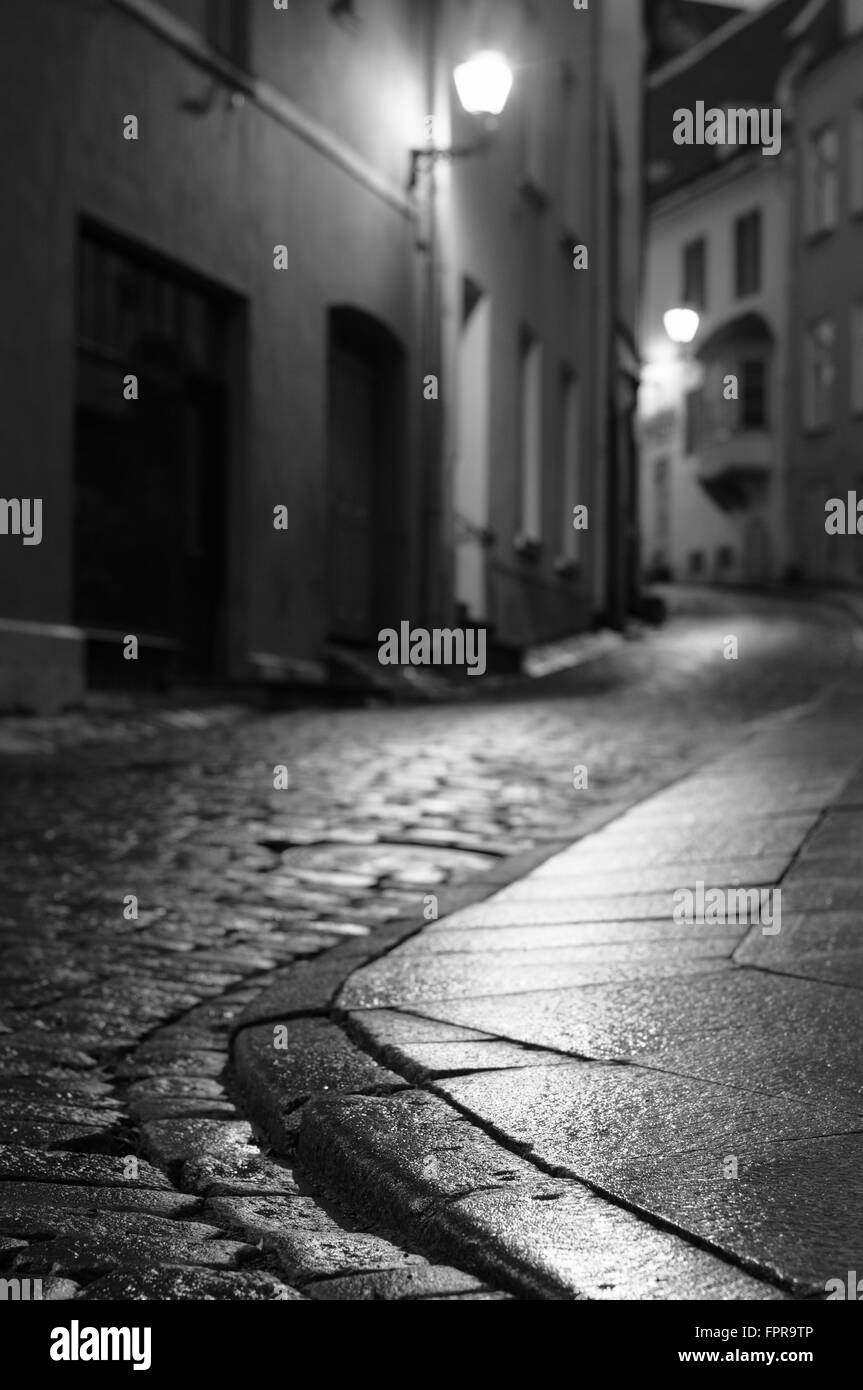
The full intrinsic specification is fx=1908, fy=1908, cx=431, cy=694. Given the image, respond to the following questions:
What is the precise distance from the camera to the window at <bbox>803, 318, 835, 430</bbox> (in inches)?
1676

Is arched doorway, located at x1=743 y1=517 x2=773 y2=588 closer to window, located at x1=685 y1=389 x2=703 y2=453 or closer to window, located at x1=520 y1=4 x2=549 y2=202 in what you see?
window, located at x1=685 y1=389 x2=703 y2=453

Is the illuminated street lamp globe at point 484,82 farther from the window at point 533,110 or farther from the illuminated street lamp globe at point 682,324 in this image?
the illuminated street lamp globe at point 682,324

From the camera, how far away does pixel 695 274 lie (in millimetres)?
50281

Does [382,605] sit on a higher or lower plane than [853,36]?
lower

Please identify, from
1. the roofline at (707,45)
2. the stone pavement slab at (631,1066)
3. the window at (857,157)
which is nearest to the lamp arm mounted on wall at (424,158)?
the stone pavement slab at (631,1066)

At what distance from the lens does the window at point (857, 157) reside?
40438 millimetres

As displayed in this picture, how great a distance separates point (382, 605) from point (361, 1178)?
13.7 m

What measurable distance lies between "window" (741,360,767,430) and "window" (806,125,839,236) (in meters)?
4.08

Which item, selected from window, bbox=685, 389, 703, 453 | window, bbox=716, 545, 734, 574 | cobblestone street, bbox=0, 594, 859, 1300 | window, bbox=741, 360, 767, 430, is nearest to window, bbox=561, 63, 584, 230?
cobblestone street, bbox=0, 594, 859, 1300

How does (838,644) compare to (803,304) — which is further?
(803,304)

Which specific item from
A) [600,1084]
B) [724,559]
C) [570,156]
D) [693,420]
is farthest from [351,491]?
[693,420]

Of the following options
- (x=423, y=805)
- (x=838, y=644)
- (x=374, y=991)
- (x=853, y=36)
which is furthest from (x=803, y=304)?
(x=374, y=991)

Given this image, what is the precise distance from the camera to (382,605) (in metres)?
16.9

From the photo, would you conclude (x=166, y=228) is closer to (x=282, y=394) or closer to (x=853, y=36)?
(x=282, y=394)
